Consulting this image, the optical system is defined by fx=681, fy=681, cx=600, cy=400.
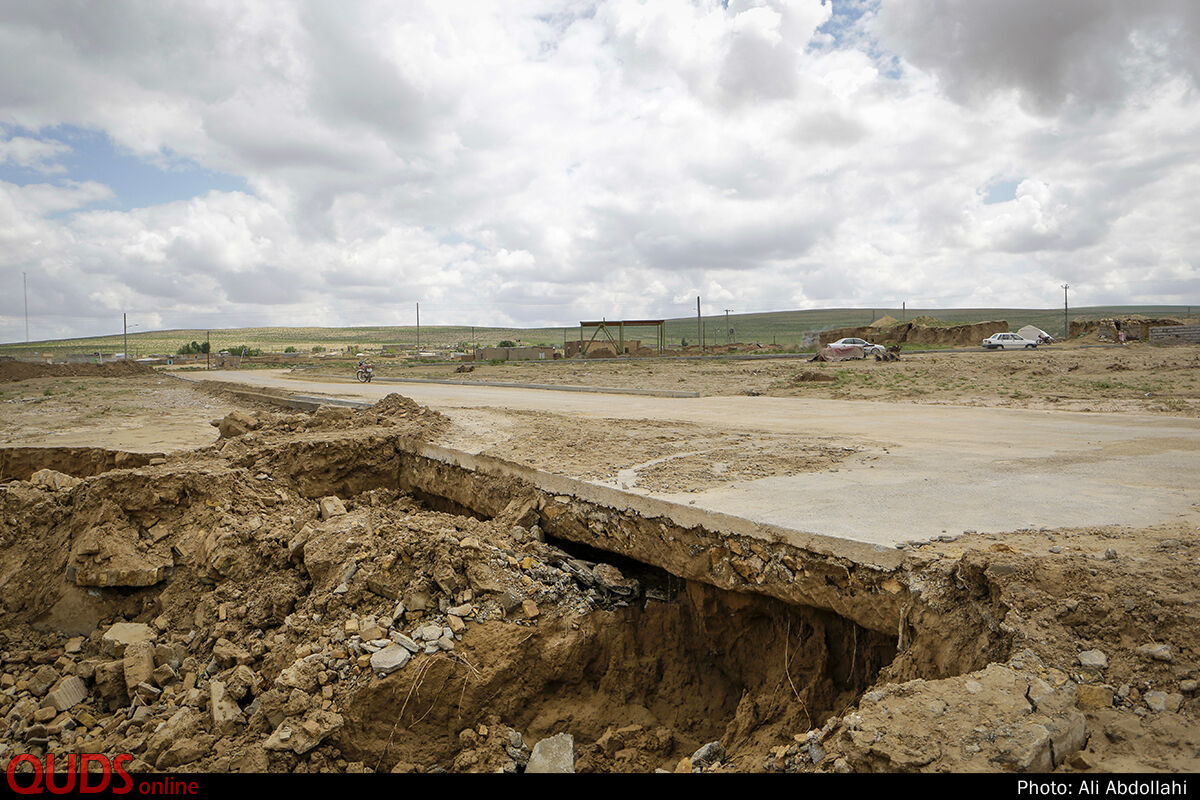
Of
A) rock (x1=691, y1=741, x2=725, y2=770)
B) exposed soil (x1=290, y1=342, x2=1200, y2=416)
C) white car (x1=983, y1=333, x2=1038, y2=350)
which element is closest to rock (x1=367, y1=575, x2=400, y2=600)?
rock (x1=691, y1=741, x2=725, y2=770)

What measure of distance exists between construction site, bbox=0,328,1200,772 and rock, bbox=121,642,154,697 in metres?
0.02

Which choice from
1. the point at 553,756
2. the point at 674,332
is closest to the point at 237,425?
the point at 553,756

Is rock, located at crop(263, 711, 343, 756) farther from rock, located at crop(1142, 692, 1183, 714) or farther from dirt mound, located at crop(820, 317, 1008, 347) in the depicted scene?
dirt mound, located at crop(820, 317, 1008, 347)

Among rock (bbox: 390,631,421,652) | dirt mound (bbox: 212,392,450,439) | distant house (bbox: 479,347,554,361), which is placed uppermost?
distant house (bbox: 479,347,554,361)

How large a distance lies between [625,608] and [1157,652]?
3.30 metres

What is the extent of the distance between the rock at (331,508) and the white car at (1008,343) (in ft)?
123

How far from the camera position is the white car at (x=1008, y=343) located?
35688 millimetres

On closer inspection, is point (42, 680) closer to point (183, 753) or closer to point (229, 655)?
point (229, 655)

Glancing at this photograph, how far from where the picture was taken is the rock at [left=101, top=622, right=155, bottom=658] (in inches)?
219

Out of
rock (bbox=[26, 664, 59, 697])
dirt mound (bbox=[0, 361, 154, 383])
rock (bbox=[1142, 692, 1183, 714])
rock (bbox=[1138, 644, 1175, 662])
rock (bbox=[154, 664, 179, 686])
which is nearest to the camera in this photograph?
rock (bbox=[1142, 692, 1183, 714])

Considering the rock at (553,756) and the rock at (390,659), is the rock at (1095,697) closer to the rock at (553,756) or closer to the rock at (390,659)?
the rock at (553,756)

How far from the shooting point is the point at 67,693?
5152mm

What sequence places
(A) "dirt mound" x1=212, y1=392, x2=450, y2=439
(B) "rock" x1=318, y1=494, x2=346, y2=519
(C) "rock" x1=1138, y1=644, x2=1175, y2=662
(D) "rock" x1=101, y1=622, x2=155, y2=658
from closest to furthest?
(C) "rock" x1=1138, y1=644, x2=1175, y2=662 < (D) "rock" x1=101, y1=622, x2=155, y2=658 < (B) "rock" x1=318, y1=494, x2=346, y2=519 < (A) "dirt mound" x1=212, y1=392, x2=450, y2=439

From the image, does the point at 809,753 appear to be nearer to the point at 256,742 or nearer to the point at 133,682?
the point at 256,742
